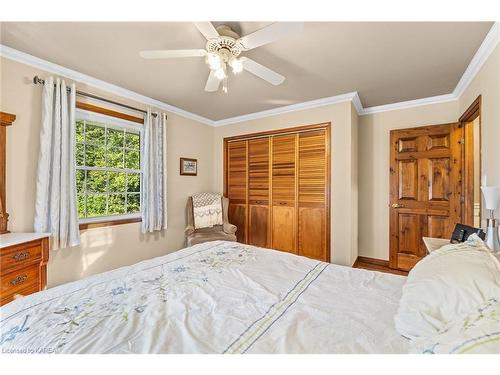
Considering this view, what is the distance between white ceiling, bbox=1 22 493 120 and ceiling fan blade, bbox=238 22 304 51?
20 centimetres

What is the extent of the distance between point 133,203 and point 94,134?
981 mm

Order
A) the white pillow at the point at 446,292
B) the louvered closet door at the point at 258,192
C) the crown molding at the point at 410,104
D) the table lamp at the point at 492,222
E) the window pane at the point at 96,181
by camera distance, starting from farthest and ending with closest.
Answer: the louvered closet door at the point at 258,192, the crown molding at the point at 410,104, the window pane at the point at 96,181, the table lamp at the point at 492,222, the white pillow at the point at 446,292

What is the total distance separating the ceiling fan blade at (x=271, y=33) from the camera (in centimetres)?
142

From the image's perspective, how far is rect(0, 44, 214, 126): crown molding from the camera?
215 cm

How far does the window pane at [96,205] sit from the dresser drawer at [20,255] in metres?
0.82

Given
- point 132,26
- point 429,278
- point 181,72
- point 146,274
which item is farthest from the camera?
point 181,72

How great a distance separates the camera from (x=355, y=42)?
6.49 feet

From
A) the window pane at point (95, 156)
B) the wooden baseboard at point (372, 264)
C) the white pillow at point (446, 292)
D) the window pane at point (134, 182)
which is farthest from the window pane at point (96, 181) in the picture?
the wooden baseboard at point (372, 264)

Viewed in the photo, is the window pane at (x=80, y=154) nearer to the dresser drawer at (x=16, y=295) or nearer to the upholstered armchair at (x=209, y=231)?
the dresser drawer at (x=16, y=295)

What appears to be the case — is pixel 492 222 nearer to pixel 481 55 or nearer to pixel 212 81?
pixel 481 55

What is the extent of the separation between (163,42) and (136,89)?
1199mm
